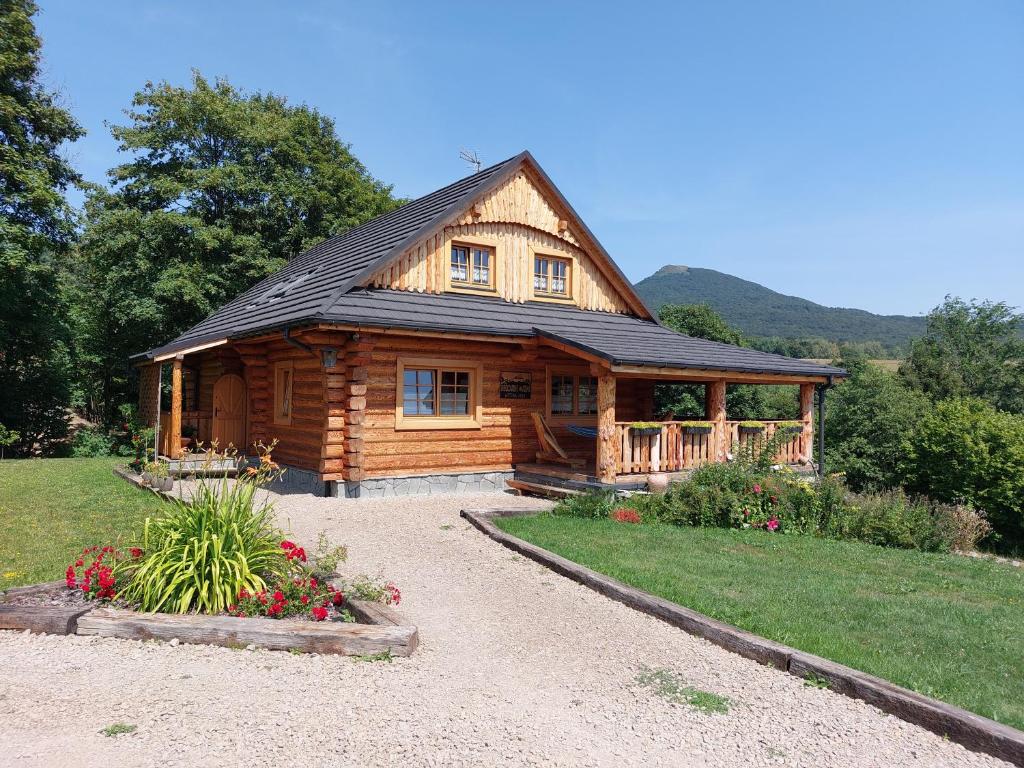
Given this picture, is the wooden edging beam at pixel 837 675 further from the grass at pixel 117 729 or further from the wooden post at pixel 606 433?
the wooden post at pixel 606 433

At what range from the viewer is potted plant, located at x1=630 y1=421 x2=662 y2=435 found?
40.5ft

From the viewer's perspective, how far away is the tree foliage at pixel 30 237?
18906 millimetres

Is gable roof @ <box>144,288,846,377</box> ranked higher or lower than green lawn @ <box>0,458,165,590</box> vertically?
higher

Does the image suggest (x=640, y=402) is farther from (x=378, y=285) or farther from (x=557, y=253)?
(x=378, y=285)

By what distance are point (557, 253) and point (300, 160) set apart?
1623 centimetres

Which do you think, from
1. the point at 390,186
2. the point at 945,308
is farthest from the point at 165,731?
the point at 945,308

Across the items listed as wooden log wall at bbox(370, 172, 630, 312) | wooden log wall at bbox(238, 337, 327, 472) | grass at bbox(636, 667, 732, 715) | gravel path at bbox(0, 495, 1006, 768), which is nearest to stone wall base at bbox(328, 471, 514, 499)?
wooden log wall at bbox(238, 337, 327, 472)

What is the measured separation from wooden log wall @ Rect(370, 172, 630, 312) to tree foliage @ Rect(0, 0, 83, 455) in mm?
11612

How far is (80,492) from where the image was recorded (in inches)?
460

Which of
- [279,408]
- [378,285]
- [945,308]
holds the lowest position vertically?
[279,408]

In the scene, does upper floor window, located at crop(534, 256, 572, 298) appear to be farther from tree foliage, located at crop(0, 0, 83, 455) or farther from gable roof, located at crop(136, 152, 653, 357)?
tree foliage, located at crop(0, 0, 83, 455)

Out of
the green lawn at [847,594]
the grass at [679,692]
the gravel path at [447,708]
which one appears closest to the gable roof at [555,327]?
the green lawn at [847,594]

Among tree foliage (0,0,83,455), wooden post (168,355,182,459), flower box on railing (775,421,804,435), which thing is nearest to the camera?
wooden post (168,355,182,459)

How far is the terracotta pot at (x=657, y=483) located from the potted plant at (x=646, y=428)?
82 cm
